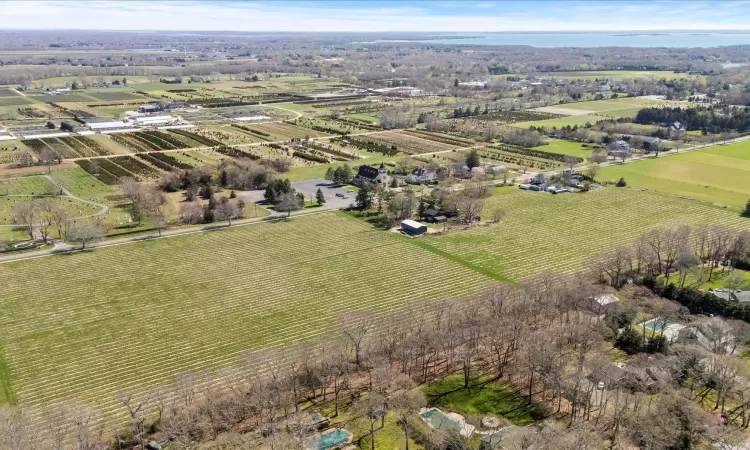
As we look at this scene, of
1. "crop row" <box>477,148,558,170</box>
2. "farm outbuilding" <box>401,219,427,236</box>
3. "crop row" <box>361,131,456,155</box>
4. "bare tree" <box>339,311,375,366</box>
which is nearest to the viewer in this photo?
"bare tree" <box>339,311,375,366</box>

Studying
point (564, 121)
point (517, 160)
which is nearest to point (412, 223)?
point (517, 160)

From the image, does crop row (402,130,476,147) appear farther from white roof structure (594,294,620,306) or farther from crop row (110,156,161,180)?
white roof structure (594,294,620,306)

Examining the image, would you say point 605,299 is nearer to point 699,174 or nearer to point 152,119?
point 699,174

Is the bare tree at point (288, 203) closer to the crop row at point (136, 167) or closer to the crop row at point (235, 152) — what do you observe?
the crop row at point (136, 167)

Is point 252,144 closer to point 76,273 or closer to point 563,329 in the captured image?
point 76,273

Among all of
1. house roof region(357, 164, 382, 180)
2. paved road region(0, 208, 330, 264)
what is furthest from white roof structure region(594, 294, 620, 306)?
house roof region(357, 164, 382, 180)

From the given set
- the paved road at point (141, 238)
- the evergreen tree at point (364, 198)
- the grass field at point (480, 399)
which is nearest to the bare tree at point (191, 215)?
the paved road at point (141, 238)
